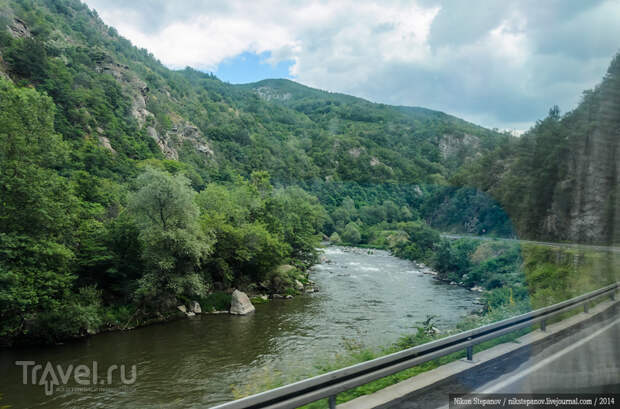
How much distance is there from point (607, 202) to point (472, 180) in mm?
51254

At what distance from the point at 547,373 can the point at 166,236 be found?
19134 millimetres

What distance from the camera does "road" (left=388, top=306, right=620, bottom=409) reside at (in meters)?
4.41

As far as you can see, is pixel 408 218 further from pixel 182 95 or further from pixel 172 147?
pixel 182 95

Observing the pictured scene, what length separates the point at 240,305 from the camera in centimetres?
2236

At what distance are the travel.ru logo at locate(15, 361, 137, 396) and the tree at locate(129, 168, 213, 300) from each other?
637 centimetres

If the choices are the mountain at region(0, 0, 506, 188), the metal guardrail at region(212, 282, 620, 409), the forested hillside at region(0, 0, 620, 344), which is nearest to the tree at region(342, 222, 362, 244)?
the forested hillside at region(0, 0, 620, 344)

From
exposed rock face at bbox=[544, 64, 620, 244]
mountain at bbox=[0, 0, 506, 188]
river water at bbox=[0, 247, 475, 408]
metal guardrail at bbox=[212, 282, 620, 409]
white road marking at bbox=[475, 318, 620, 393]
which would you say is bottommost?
river water at bbox=[0, 247, 475, 408]

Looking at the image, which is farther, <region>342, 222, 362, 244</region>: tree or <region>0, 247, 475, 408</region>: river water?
<region>342, 222, 362, 244</region>: tree

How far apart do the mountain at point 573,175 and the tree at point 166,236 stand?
19.7 meters

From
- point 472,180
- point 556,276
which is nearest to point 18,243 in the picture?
point 556,276

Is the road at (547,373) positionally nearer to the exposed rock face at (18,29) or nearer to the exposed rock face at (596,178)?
the exposed rock face at (596,178)

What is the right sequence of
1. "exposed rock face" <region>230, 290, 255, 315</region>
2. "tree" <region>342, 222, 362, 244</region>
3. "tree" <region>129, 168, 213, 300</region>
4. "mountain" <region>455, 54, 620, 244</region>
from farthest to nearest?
"tree" <region>342, 222, 362, 244</region> → "exposed rock face" <region>230, 290, 255, 315</region> → "tree" <region>129, 168, 213, 300</region> → "mountain" <region>455, 54, 620, 244</region>

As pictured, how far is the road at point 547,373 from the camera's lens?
4.41m

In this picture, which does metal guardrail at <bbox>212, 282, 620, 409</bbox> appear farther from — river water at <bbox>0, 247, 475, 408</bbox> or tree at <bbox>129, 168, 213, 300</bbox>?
tree at <bbox>129, 168, 213, 300</bbox>
